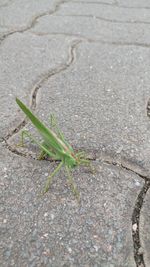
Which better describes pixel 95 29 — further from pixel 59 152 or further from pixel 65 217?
pixel 65 217

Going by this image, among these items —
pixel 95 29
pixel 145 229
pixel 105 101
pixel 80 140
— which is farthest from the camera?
pixel 95 29

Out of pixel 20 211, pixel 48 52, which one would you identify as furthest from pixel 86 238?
pixel 48 52

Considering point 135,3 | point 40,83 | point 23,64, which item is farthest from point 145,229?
point 135,3

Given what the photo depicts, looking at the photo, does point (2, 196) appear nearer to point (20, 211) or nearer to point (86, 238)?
point (20, 211)

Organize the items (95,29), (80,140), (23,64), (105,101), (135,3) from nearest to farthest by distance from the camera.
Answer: (80,140), (105,101), (23,64), (95,29), (135,3)

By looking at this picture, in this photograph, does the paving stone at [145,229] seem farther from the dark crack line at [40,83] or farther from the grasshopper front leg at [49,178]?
the dark crack line at [40,83]
